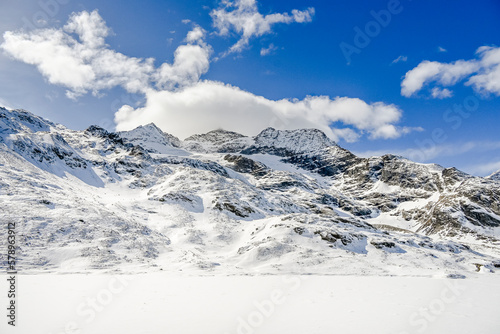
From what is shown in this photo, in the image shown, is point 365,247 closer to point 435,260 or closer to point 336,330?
point 435,260

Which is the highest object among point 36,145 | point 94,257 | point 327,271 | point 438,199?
point 438,199

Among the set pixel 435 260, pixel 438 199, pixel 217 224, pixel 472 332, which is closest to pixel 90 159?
pixel 217 224

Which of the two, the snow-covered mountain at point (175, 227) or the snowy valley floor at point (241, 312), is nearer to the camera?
the snowy valley floor at point (241, 312)

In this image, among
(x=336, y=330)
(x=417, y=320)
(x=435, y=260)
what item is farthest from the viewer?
(x=435, y=260)

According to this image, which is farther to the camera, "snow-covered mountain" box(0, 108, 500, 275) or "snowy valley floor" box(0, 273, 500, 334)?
"snow-covered mountain" box(0, 108, 500, 275)

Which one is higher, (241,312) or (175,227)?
(175,227)

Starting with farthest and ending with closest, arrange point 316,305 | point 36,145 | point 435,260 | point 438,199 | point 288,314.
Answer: point 438,199, point 36,145, point 435,260, point 316,305, point 288,314

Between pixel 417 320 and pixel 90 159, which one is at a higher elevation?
pixel 90 159

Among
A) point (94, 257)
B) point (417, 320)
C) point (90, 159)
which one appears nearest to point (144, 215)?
point (94, 257)

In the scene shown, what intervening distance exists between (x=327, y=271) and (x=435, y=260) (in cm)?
2387

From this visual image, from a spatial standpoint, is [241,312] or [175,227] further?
[175,227]

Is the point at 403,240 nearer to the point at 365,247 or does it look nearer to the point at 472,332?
the point at 365,247

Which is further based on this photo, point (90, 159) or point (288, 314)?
point (90, 159)

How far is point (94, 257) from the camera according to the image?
122ft
